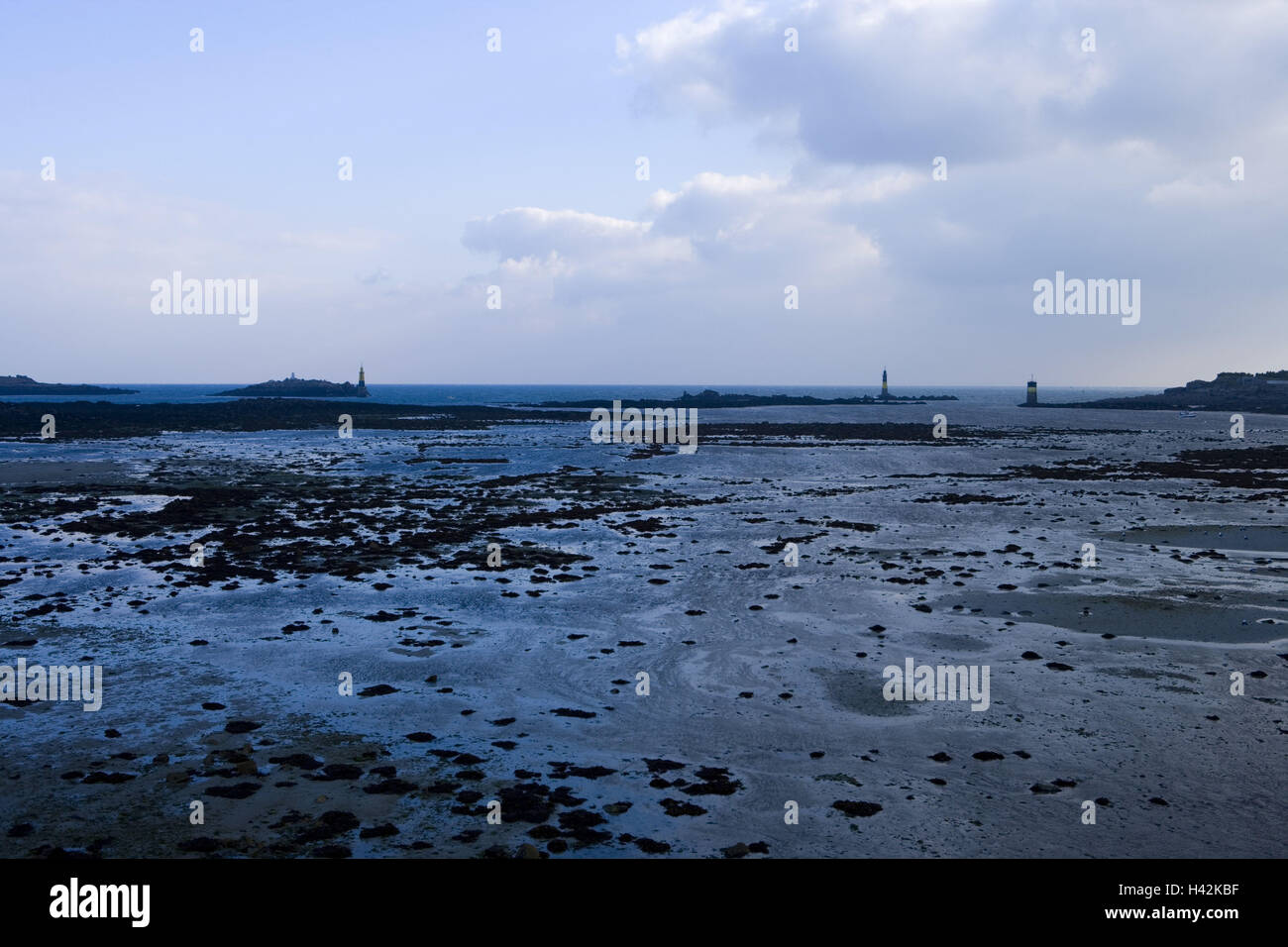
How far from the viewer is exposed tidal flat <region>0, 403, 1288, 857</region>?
9766 mm

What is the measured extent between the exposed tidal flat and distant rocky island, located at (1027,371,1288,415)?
479 feet

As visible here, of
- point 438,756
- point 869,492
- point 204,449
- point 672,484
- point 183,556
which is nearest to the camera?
point 438,756

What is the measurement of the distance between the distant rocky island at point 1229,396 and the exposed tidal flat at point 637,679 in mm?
146029

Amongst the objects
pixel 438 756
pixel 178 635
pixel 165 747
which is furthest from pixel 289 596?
pixel 438 756

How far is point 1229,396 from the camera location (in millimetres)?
168500

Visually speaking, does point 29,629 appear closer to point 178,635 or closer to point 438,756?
point 178,635

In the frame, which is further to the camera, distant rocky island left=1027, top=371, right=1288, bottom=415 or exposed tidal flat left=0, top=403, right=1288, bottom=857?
distant rocky island left=1027, top=371, right=1288, bottom=415

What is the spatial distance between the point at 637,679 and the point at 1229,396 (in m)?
193

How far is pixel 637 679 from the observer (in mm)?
14953

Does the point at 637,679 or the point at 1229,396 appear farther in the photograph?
the point at 1229,396

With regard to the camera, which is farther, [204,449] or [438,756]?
[204,449]

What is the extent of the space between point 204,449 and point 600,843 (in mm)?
68005

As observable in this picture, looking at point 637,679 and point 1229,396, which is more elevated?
point 1229,396

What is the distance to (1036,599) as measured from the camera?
20469 millimetres
